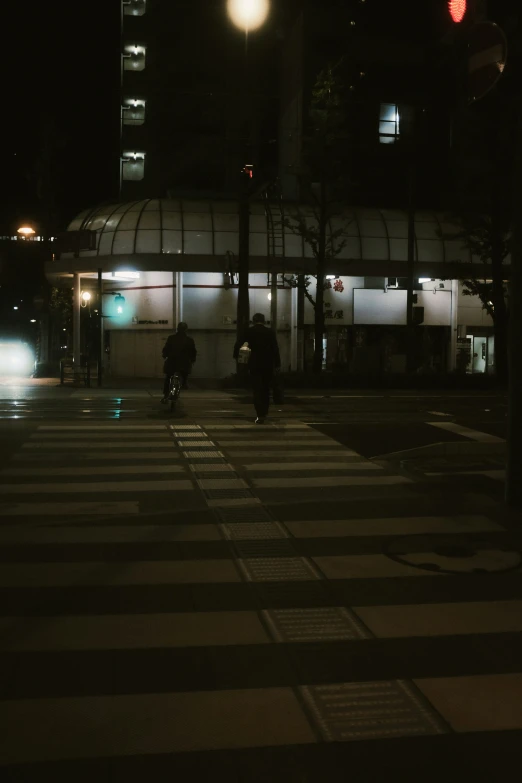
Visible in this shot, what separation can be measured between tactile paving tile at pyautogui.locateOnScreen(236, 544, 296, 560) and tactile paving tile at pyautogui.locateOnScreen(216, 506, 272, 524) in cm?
72

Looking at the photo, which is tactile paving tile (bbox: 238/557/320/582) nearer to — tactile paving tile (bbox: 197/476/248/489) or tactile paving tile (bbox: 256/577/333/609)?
tactile paving tile (bbox: 256/577/333/609)

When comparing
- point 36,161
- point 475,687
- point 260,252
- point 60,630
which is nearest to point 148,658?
point 60,630

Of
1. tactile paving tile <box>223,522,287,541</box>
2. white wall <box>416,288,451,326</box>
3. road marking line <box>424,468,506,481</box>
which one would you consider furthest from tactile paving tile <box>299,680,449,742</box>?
white wall <box>416,288,451,326</box>

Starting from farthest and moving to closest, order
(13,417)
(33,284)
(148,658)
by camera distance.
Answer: (33,284)
(13,417)
(148,658)

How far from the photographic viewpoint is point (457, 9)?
734cm

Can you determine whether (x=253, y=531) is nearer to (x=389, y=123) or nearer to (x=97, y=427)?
(x=97, y=427)

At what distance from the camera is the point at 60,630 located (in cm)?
526

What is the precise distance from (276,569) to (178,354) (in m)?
11.8

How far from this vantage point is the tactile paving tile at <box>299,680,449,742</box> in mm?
3943

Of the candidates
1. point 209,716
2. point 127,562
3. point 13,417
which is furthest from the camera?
point 13,417

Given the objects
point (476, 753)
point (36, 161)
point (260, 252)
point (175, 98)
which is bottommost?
point (476, 753)

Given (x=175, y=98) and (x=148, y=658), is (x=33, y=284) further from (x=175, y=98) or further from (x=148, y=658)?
(x=148, y=658)

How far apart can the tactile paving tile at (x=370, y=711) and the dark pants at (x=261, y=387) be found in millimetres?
10929

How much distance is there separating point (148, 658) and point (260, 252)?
30.2 metres
